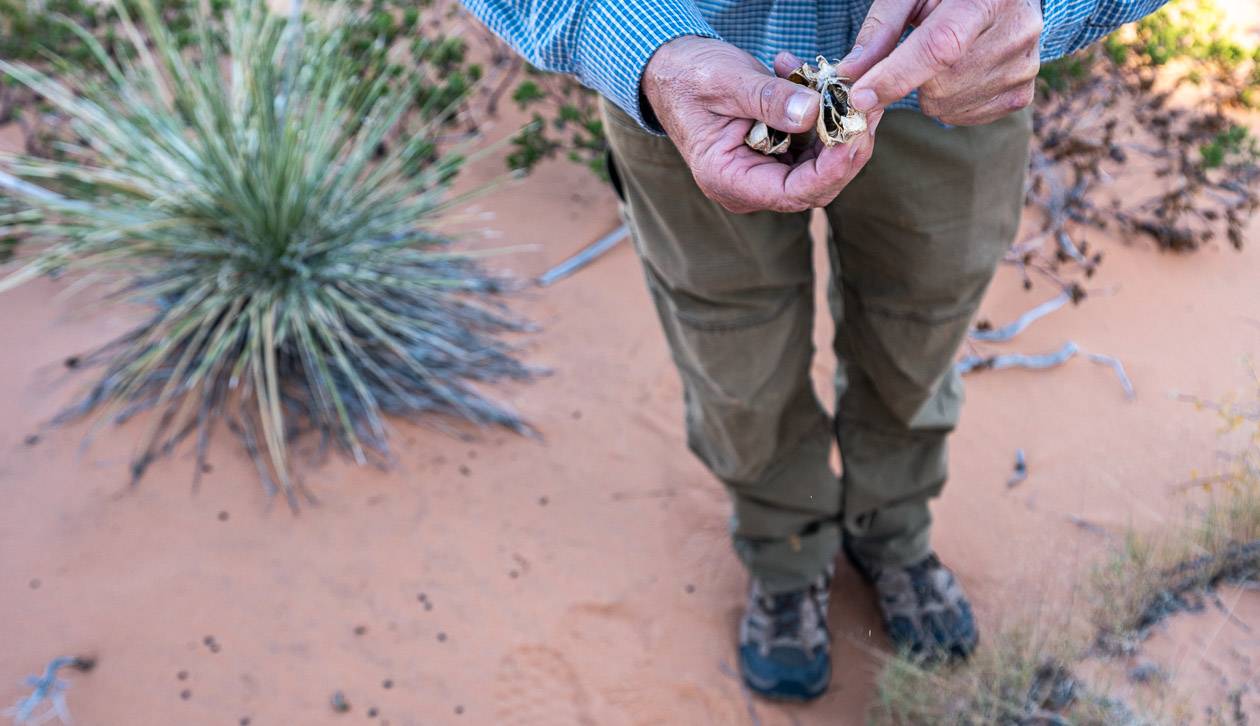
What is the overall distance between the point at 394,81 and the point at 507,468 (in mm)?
1637

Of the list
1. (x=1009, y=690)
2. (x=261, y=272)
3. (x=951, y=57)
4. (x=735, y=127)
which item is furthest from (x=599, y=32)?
(x=261, y=272)

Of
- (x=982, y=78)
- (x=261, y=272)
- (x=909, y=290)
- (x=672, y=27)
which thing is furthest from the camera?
(x=261, y=272)

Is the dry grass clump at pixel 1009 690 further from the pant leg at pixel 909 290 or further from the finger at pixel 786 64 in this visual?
the finger at pixel 786 64

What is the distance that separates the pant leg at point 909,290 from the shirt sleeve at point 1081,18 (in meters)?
0.14

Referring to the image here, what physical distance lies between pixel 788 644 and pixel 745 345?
73 cm

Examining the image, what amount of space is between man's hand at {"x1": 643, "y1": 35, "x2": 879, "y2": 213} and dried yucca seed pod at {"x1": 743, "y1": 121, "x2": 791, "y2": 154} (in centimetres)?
1

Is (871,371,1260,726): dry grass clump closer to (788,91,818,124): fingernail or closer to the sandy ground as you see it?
the sandy ground

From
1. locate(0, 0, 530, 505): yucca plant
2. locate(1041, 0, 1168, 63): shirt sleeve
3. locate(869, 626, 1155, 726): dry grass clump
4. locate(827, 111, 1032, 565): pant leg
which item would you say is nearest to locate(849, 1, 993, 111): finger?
locate(1041, 0, 1168, 63): shirt sleeve

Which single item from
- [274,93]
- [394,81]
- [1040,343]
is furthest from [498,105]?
[1040,343]

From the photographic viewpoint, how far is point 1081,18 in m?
1.50

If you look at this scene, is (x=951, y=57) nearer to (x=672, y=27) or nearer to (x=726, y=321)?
(x=672, y=27)

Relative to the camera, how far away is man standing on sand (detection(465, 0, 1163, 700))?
1317mm

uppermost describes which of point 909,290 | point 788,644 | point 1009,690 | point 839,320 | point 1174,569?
point 909,290

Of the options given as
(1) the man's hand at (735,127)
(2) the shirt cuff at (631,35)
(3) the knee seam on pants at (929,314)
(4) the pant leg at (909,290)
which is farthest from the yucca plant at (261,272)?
(1) the man's hand at (735,127)
